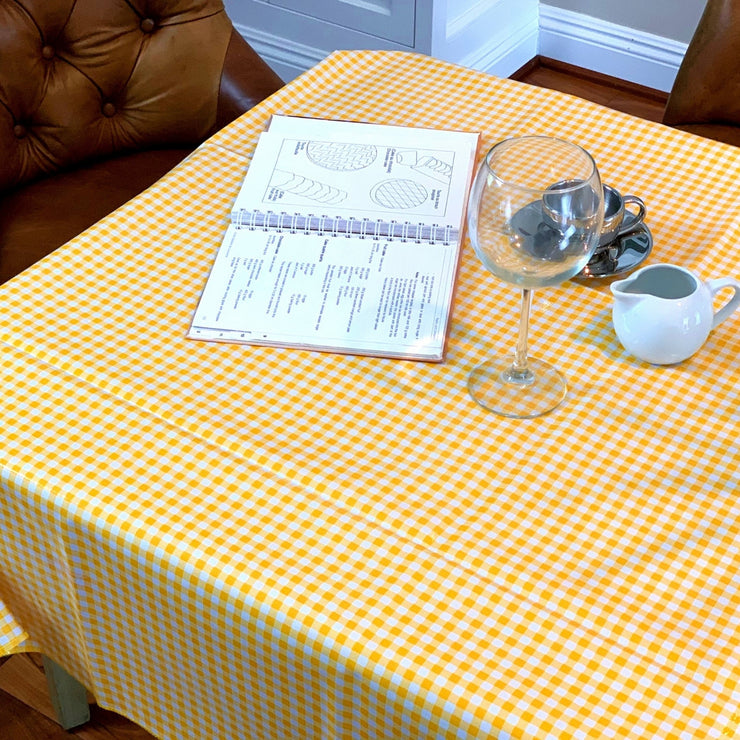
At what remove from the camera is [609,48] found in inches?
110

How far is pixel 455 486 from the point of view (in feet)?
2.91

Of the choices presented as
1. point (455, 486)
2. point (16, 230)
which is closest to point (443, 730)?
point (455, 486)

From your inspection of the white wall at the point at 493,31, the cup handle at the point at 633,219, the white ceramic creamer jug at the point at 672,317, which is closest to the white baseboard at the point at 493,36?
the white wall at the point at 493,31

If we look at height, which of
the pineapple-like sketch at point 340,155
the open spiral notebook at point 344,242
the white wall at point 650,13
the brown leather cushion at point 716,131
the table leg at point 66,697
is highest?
the pineapple-like sketch at point 340,155

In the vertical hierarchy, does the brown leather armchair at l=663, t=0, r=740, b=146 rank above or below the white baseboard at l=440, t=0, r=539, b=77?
above

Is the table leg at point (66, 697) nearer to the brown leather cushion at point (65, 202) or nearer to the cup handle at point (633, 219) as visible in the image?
the brown leather cushion at point (65, 202)

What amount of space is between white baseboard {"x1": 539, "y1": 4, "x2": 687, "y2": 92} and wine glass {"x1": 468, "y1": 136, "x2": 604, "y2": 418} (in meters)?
1.94

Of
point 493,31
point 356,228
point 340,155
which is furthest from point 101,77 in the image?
point 493,31

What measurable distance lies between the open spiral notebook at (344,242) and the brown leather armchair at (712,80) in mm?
738

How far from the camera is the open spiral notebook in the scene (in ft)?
3.38

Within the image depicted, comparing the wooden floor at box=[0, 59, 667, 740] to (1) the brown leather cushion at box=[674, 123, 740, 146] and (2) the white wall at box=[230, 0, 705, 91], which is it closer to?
(1) the brown leather cushion at box=[674, 123, 740, 146]

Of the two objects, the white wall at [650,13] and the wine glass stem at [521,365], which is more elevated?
the wine glass stem at [521,365]

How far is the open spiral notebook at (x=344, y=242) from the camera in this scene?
1.03 meters

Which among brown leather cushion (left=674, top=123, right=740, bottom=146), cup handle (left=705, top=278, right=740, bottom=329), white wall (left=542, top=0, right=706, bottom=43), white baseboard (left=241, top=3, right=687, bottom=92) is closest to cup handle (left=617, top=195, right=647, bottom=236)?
cup handle (left=705, top=278, right=740, bottom=329)
